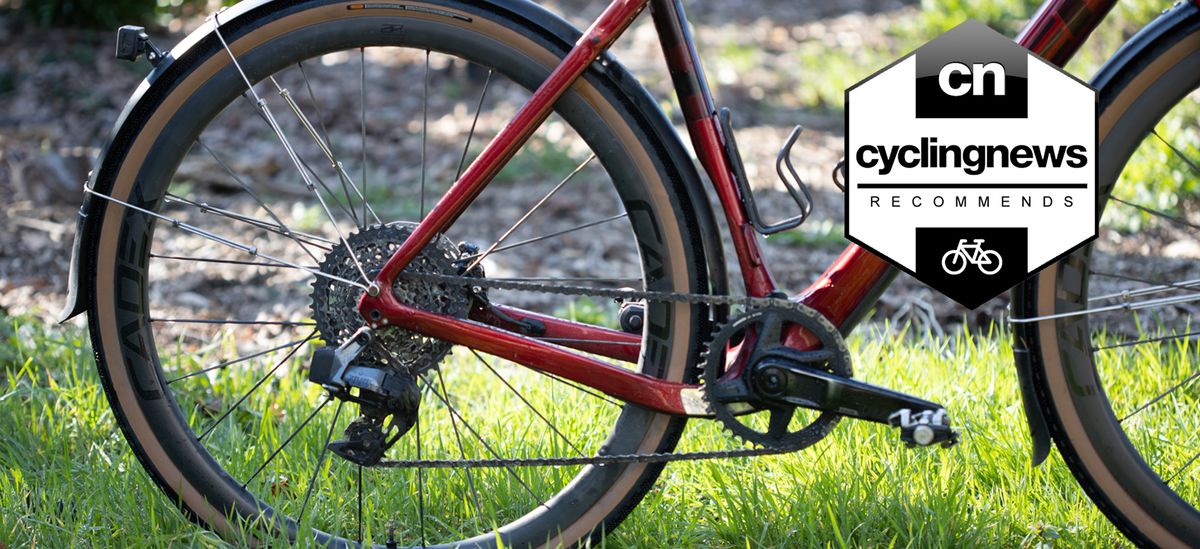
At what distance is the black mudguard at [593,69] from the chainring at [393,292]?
0.40 m

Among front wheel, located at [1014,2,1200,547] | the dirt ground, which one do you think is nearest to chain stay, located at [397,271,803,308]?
front wheel, located at [1014,2,1200,547]

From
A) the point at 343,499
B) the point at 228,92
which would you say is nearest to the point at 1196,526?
the point at 343,499

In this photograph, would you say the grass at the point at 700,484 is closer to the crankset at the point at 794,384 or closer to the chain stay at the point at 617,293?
the crankset at the point at 794,384

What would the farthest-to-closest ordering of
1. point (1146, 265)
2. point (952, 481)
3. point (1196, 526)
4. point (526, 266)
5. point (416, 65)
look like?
point (416, 65) < point (526, 266) < point (1146, 265) < point (952, 481) < point (1196, 526)

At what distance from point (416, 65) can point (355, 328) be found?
17.9ft

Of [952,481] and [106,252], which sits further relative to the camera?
[952,481]

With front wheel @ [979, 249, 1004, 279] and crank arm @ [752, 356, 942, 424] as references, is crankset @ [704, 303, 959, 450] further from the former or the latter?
front wheel @ [979, 249, 1004, 279]

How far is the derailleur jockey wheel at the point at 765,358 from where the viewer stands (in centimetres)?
192

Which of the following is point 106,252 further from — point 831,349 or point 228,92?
point 831,349

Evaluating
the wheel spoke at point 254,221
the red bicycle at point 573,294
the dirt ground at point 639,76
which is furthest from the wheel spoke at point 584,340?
the dirt ground at point 639,76

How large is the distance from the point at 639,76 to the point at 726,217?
491 cm

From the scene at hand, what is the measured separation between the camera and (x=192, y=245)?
4.21 meters

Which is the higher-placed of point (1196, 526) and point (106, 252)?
point (106, 252)

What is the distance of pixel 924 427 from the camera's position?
1.85 meters
